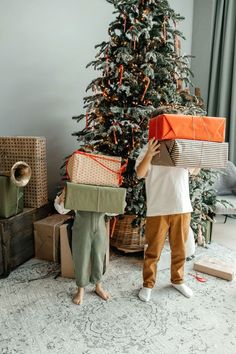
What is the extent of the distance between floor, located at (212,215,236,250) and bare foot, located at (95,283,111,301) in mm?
1515

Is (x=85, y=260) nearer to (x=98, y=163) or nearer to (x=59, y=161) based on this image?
(x=98, y=163)

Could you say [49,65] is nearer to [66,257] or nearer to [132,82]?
[132,82]

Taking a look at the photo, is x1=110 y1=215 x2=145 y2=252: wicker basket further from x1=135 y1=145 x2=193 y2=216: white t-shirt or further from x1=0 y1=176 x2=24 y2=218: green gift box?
x1=0 y1=176 x2=24 y2=218: green gift box

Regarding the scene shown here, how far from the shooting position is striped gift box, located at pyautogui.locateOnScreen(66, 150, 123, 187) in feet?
5.70

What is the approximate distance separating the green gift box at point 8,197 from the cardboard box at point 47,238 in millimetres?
258

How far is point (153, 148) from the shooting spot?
5.56 feet

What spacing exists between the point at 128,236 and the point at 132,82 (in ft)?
4.26

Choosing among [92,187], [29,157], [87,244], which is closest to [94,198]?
[92,187]

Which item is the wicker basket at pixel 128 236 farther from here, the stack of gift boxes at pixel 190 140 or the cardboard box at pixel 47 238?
the stack of gift boxes at pixel 190 140

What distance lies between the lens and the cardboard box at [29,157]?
2.46 m

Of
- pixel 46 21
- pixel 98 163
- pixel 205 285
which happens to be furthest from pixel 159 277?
pixel 46 21

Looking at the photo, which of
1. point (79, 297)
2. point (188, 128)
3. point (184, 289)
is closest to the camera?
point (188, 128)

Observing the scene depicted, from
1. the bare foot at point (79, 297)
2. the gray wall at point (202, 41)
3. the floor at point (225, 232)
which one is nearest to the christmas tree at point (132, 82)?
the bare foot at point (79, 297)

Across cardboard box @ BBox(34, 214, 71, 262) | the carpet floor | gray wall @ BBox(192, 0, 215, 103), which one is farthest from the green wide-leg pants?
gray wall @ BBox(192, 0, 215, 103)
